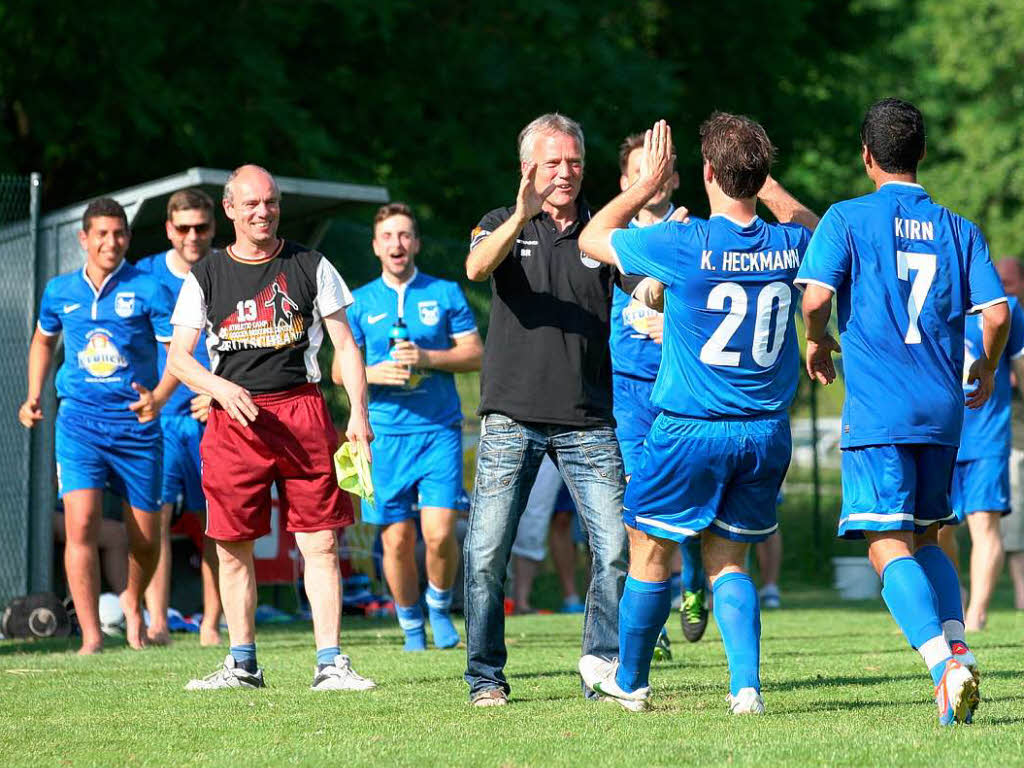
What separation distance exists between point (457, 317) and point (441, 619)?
6.11 ft

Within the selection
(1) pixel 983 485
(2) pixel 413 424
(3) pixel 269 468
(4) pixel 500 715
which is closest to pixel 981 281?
(4) pixel 500 715

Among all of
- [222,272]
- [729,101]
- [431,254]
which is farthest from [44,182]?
[222,272]

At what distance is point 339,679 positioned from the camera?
7410 mm

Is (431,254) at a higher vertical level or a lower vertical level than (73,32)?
lower

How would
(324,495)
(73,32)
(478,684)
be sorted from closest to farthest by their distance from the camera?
(478,684)
(324,495)
(73,32)

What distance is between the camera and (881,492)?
238 inches

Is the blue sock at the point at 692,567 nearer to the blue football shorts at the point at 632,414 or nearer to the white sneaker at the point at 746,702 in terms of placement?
the blue football shorts at the point at 632,414

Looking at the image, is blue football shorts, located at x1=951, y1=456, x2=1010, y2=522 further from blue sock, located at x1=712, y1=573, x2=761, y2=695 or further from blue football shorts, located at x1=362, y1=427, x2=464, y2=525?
blue sock, located at x1=712, y1=573, x2=761, y2=695

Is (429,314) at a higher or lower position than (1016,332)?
higher

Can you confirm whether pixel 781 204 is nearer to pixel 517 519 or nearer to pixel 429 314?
pixel 517 519

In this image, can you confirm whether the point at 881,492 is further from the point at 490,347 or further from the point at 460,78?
the point at 460,78

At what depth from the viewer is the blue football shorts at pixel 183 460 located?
36.3ft

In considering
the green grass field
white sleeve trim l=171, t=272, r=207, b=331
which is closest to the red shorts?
white sleeve trim l=171, t=272, r=207, b=331

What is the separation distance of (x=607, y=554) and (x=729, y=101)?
45.6 ft
